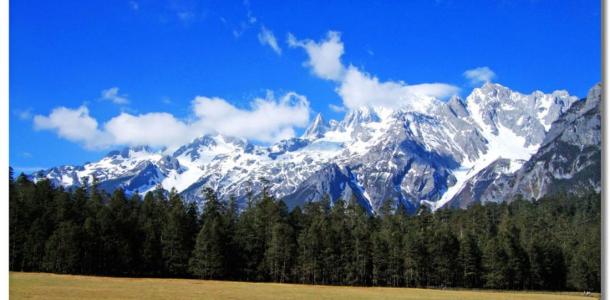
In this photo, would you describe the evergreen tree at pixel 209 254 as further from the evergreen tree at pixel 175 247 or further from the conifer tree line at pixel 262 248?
the evergreen tree at pixel 175 247

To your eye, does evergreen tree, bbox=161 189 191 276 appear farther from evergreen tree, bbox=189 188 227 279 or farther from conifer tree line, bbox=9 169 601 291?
evergreen tree, bbox=189 188 227 279

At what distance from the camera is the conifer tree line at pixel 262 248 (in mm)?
62188

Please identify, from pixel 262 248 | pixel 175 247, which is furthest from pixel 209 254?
pixel 262 248

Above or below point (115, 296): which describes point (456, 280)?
below

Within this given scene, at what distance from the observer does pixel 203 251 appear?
211 feet

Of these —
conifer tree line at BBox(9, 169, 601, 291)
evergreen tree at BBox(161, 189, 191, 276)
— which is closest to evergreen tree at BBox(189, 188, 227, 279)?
conifer tree line at BBox(9, 169, 601, 291)

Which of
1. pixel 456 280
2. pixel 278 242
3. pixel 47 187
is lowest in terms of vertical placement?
pixel 456 280

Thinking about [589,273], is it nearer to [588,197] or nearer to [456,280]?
[456,280]

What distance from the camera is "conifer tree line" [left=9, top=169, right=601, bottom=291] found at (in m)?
62.2

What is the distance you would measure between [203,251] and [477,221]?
48.7 meters

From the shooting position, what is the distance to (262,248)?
68875 mm

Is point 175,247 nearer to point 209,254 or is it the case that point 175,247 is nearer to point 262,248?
point 209,254
